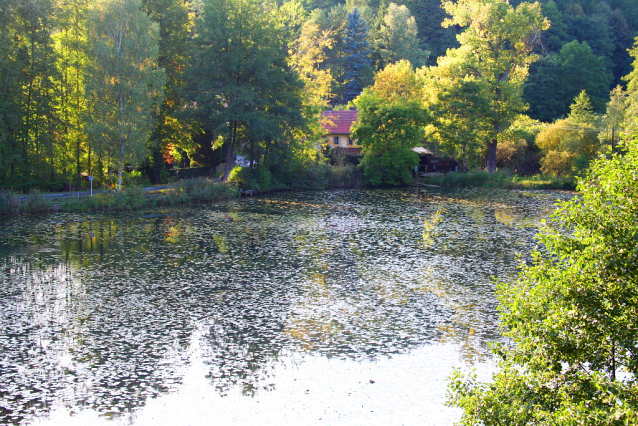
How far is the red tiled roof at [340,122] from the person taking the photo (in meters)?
64.0

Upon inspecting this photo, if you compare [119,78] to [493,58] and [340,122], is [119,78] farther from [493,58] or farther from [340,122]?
[493,58]

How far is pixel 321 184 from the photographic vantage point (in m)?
53.2

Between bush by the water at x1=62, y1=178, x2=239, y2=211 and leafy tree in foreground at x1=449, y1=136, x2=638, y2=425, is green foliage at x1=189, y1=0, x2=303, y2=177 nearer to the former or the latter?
bush by the water at x1=62, y1=178, x2=239, y2=211

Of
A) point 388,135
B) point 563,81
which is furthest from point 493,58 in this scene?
point 563,81

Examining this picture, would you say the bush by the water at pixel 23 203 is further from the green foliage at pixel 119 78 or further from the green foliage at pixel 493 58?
the green foliage at pixel 493 58

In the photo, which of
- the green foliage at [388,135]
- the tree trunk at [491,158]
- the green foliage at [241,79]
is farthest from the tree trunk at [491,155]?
the green foliage at [241,79]

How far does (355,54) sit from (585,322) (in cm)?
7619

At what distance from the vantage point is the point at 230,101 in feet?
150

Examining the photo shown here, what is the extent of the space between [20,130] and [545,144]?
43.6 metres

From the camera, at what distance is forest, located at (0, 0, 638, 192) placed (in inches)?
1532

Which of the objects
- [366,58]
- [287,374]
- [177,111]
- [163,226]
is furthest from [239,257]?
[366,58]

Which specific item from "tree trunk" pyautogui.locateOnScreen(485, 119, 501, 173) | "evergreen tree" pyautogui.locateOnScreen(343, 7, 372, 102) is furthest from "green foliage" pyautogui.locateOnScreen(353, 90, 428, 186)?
"evergreen tree" pyautogui.locateOnScreen(343, 7, 372, 102)

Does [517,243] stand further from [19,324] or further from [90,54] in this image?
[90,54]

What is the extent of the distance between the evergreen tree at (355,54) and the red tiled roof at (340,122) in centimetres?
1427
